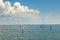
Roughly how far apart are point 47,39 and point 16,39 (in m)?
7.66

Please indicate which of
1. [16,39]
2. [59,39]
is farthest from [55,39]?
[16,39]

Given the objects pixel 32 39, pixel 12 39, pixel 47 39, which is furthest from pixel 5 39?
pixel 47 39

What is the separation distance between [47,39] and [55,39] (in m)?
2.13

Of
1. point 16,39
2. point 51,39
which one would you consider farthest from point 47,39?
point 16,39

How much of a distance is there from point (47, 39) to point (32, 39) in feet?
12.2

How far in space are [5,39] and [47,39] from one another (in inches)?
394

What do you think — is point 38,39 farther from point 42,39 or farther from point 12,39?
point 12,39

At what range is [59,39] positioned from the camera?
4797 centimetres

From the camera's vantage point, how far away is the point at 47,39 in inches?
1955

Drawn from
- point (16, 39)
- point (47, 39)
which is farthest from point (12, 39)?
point (47, 39)

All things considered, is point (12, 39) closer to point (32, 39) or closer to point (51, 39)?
point (32, 39)

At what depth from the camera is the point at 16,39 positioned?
47188 millimetres

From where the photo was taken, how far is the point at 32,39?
4869cm

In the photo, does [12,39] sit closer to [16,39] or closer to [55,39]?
[16,39]
